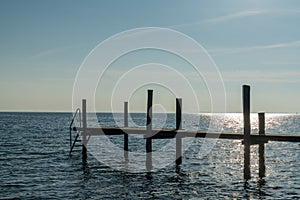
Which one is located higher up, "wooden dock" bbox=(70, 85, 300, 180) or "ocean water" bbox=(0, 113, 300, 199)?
"wooden dock" bbox=(70, 85, 300, 180)

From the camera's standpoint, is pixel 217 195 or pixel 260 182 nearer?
pixel 217 195

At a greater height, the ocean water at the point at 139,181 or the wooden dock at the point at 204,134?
the wooden dock at the point at 204,134

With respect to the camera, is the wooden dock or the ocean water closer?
the ocean water

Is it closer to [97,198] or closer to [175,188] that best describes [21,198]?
[97,198]

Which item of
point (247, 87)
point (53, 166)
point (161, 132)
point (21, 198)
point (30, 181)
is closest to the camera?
point (21, 198)

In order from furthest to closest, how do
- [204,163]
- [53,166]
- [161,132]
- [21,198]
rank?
[204,163], [53,166], [161,132], [21,198]

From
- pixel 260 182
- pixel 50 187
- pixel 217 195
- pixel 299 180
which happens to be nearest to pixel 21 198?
pixel 50 187

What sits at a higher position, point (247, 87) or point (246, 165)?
point (247, 87)

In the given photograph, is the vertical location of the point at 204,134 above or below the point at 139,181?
above

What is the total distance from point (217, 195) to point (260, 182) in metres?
4.19

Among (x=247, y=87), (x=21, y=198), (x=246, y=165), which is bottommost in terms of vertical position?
(x=21, y=198)

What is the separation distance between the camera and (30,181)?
2145 centimetres

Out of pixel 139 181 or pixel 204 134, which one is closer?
pixel 139 181

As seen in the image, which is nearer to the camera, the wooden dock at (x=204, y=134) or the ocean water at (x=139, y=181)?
the ocean water at (x=139, y=181)
